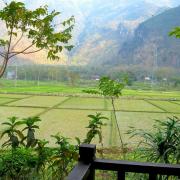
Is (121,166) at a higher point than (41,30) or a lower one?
lower

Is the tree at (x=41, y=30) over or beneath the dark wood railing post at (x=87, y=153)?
over

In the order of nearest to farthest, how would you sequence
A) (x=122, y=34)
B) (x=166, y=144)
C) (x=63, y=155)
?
(x=166, y=144)
(x=63, y=155)
(x=122, y=34)

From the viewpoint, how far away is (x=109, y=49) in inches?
4884

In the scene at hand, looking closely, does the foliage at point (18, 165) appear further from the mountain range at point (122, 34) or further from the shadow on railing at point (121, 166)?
the mountain range at point (122, 34)

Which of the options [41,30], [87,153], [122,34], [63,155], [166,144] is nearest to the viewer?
[87,153]

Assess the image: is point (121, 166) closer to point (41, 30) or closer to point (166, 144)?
point (166, 144)

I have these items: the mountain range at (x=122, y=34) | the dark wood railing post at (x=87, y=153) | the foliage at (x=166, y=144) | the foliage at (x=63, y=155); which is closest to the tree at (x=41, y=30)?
the foliage at (x=63, y=155)

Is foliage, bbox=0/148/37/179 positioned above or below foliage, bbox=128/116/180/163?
below

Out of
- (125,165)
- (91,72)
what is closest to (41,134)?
(125,165)

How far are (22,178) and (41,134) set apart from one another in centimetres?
816

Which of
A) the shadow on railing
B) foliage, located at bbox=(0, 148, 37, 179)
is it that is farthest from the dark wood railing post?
foliage, located at bbox=(0, 148, 37, 179)

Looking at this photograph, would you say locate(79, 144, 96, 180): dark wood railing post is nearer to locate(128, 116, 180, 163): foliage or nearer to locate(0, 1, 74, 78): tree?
locate(128, 116, 180, 163): foliage

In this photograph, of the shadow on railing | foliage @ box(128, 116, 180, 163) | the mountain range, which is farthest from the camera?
the mountain range

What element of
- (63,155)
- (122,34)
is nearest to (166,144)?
(63,155)
